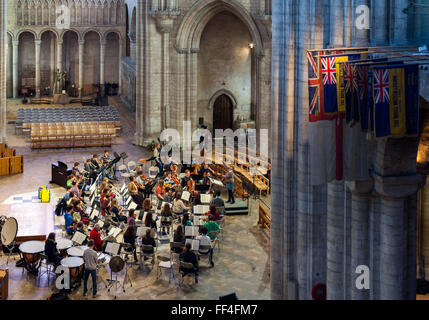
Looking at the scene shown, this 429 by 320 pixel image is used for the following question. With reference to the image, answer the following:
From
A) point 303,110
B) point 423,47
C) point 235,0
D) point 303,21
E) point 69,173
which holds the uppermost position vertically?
point 235,0

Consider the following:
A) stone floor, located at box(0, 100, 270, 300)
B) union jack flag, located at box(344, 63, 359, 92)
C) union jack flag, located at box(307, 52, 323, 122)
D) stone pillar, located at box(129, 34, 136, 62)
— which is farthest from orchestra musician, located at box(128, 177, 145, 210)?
stone pillar, located at box(129, 34, 136, 62)

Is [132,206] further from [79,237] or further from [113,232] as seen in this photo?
[79,237]

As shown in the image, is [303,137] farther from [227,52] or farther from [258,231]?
[227,52]

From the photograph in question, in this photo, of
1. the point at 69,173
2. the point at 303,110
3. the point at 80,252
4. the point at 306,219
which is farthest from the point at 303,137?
the point at 69,173

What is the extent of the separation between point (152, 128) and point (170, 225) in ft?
45.4

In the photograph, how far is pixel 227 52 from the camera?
3638 cm

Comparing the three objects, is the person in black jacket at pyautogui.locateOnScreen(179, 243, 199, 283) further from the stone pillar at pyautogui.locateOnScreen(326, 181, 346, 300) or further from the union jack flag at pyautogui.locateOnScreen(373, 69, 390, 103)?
the union jack flag at pyautogui.locateOnScreen(373, 69, 390, 103)

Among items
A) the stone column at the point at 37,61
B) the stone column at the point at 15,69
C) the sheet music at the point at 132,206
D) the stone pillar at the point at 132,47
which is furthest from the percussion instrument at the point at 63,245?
the stone column at the point at 15,69

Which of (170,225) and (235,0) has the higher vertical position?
(235,0)

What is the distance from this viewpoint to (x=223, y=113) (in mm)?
36750

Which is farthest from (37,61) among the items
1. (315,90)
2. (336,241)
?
(315,90)

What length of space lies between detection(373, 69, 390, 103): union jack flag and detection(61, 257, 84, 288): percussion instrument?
32.0 feet

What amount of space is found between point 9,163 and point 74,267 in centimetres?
1295

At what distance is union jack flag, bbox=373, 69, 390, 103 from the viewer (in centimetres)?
1138
